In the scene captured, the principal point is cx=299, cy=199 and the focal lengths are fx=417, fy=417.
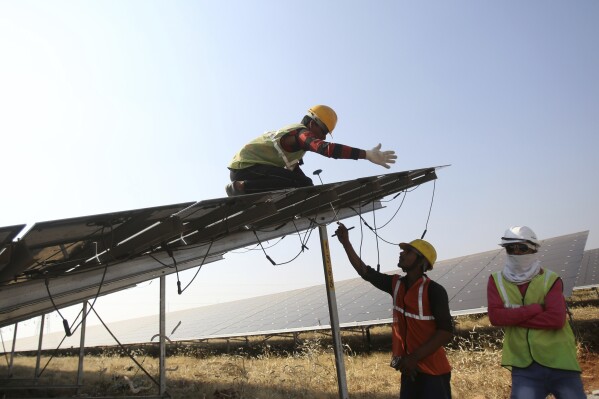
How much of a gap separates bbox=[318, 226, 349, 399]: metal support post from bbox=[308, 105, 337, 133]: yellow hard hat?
2003 millimetres

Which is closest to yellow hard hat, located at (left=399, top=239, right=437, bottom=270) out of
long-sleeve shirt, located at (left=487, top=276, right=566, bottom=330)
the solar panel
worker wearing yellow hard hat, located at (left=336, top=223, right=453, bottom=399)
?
worker wearing yellow hard hat, located at (left=336, top=223, right=453, bottom=399)

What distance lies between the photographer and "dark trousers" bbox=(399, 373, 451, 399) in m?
3.05

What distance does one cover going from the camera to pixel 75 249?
4.30m

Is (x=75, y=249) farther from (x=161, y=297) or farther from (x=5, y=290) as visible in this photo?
(x=161, y=297)

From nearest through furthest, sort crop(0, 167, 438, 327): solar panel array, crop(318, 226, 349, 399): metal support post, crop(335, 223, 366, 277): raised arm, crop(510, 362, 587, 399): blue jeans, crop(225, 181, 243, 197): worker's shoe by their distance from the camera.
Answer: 1. crop(510, 362, 587, 399): blue jeans
2. crop(0, 167, 438, 327): solar panel array
3. crop(335, 223, 366, 277): raised arm
4. crop(225, 181, 243, 197): worker's shoe
5. crop(318, 226, 349, 399): metal support post

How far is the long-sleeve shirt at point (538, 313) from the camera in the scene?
285 centimetres

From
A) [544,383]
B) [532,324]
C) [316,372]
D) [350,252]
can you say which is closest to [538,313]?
[532,324]

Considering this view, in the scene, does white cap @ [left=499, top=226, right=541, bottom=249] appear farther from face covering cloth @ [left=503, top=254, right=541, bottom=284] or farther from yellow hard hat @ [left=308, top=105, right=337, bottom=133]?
yellow hard hat @ [left=308, top=105, right=337, bottom=133]

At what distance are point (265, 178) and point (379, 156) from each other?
52.8 inches

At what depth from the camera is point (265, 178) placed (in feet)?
15.2

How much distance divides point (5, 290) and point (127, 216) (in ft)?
6.75

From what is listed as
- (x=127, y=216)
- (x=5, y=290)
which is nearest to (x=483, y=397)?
(x=127, y=216)

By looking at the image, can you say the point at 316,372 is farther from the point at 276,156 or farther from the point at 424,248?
the point at 424,248

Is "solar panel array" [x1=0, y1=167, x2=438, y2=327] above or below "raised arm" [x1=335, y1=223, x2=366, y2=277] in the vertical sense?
above
